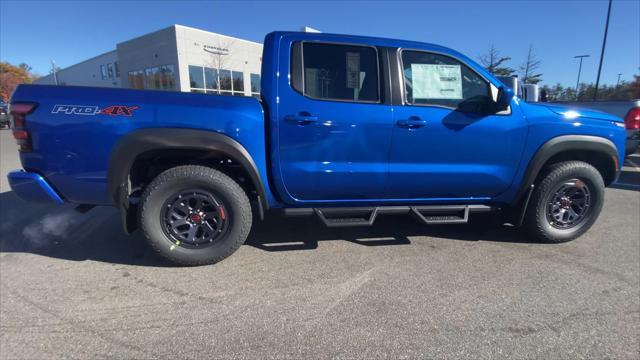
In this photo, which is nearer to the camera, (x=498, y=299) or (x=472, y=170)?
(x=498, y=299)

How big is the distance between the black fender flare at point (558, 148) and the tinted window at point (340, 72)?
171cm

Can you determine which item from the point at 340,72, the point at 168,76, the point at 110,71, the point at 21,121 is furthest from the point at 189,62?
the point at 340,72

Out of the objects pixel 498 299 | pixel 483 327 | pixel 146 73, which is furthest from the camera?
pixel 146 73

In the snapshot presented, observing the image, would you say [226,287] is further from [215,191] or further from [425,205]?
[425,205]

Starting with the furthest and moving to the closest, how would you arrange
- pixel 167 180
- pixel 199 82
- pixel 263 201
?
pixel 199 82
pixel 263 201
pixel 167 180

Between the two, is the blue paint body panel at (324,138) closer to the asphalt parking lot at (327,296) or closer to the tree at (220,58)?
the asphalt parking lot at (327,296)

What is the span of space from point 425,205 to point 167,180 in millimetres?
2413

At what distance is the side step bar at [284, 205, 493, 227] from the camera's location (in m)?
3.13

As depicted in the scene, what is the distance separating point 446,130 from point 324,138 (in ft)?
3.75

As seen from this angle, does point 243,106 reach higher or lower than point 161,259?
higher

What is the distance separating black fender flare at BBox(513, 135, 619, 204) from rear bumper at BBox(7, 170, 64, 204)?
14.2 ft

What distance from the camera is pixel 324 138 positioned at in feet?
9.86

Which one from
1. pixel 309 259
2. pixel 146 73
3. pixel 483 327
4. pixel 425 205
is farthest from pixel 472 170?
pixel 146 73

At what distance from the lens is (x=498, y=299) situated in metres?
2.62
